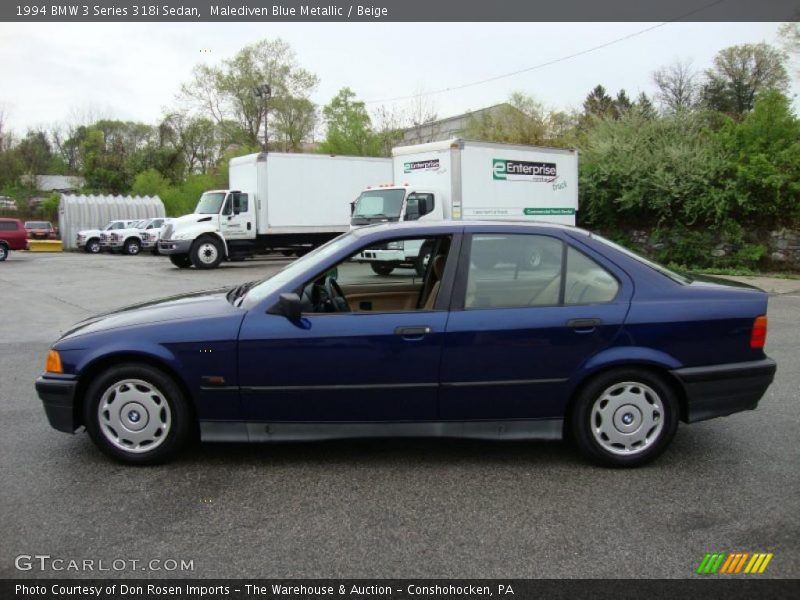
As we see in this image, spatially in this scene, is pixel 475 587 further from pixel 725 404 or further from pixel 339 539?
pixel 725 404

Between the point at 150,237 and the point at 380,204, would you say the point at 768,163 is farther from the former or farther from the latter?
the point at 150,237

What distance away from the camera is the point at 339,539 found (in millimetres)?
3268

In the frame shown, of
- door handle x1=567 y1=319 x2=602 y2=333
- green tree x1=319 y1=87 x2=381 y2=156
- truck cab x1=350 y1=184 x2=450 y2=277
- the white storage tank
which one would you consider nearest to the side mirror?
door handle x1=567 y1=319 x2=602 y2=333

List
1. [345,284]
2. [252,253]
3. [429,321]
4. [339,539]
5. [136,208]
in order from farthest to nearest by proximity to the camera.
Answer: [136,208]
[252,253]
[345,284]
[429,321]
[339,539]

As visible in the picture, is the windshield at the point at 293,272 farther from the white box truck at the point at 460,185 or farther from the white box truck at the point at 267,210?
the white box truck at the point at 267,210

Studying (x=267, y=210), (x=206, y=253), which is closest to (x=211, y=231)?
(x=206, y=253)

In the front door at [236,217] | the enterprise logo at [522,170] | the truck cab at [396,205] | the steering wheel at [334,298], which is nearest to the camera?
the steering wheel at [334,298]

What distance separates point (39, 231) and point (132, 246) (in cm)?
946

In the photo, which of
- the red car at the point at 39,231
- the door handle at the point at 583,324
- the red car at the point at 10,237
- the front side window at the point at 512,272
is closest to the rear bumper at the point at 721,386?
the door handle at the point at 583,324

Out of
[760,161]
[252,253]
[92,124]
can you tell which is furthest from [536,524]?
[92,124]

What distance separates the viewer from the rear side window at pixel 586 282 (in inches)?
164

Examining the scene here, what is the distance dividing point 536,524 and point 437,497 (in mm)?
587

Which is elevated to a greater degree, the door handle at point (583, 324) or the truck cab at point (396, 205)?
the truck cab at point (396, 205)

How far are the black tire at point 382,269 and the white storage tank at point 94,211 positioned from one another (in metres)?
37.7
